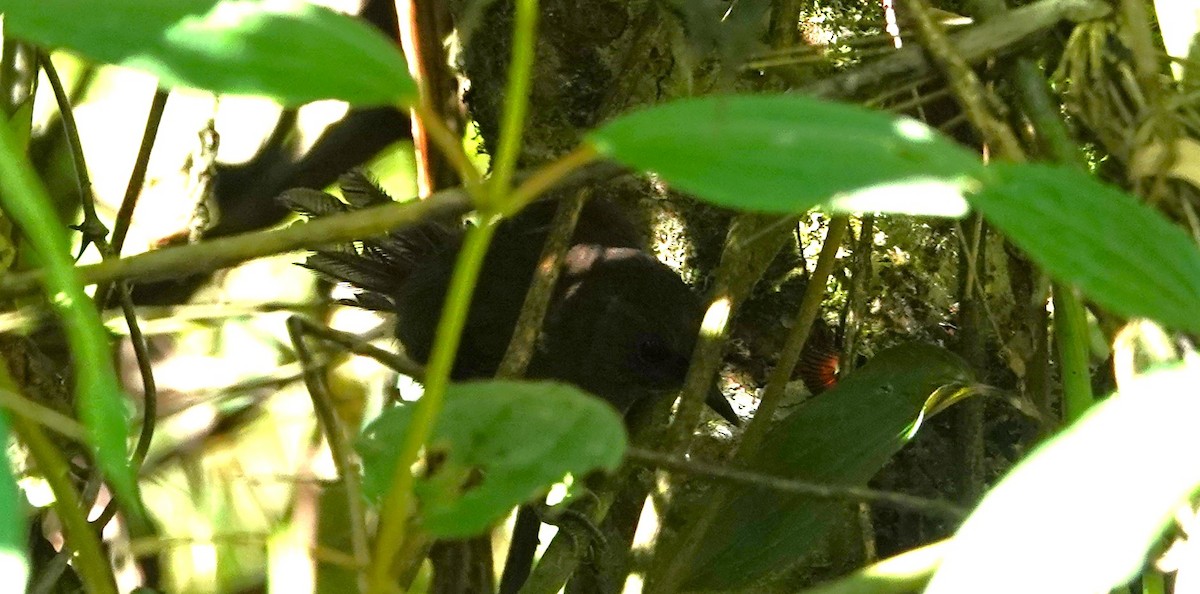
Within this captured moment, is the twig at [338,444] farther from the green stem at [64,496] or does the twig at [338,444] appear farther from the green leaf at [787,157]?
the green leaf at [787,157]

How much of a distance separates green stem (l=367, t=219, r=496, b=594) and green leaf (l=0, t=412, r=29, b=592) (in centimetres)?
12

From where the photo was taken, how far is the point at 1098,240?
0.41 m

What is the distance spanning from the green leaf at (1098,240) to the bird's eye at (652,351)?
1243 millimetres

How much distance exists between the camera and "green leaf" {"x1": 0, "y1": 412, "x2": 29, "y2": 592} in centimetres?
35

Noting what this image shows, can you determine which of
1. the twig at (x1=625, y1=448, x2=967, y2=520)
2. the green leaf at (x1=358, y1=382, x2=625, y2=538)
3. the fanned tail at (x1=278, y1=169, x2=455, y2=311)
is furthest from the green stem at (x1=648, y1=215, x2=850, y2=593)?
the fanned tail at (x1=278, y1=169, x2=455, y2=311)

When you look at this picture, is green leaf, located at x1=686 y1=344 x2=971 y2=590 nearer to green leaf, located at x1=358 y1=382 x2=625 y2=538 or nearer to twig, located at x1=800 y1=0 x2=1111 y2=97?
twig, located at x1=800 y1=0 x2=1111 y2=97

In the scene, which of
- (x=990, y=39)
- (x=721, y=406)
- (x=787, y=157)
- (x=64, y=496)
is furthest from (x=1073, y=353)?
(x=721, y=406)

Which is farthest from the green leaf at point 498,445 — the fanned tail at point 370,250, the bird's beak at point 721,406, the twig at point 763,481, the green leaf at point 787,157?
the fanned tail at point 370,250

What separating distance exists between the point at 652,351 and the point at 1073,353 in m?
1.00

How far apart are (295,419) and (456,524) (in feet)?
6.10

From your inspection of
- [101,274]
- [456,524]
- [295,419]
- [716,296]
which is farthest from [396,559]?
[295,419]

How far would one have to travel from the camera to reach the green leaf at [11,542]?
35 cm

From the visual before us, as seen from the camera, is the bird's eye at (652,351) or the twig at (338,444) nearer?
the twig at (338,444)

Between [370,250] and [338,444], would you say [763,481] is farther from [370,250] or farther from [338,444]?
[370,250]
